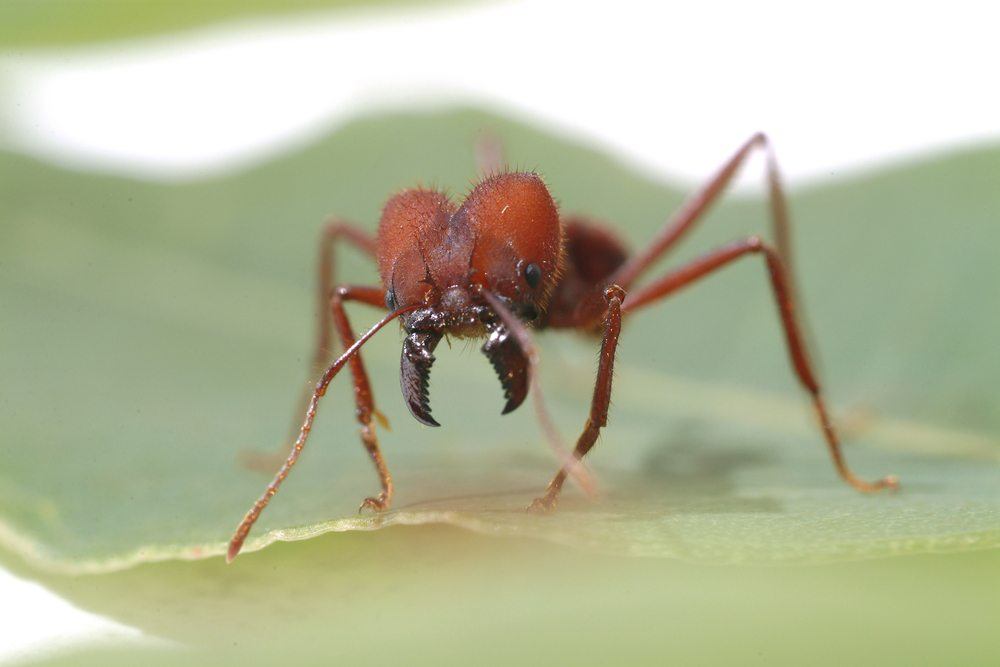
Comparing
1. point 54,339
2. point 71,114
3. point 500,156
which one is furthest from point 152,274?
point 500,156

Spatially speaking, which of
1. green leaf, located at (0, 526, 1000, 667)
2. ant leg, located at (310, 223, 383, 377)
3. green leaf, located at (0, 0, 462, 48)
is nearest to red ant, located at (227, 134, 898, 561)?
green leaf, located at (0, 526, 1000, 667)

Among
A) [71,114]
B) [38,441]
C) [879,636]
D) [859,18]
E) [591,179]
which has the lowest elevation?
[879,636]

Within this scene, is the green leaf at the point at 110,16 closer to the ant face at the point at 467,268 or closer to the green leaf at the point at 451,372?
the green leaf at the point at 451,372

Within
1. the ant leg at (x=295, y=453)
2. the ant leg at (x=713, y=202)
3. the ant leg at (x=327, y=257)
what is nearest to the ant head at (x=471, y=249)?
the ant leg at (x=295, y=453)

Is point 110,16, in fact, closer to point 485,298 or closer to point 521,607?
point 485,298

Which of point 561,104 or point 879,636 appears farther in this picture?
point 561,104

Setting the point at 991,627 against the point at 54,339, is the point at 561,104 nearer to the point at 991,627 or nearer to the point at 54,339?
the point at 54,339
